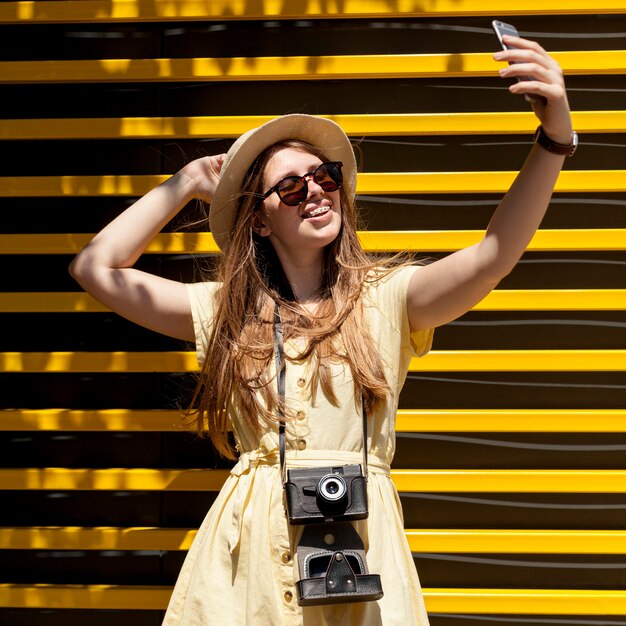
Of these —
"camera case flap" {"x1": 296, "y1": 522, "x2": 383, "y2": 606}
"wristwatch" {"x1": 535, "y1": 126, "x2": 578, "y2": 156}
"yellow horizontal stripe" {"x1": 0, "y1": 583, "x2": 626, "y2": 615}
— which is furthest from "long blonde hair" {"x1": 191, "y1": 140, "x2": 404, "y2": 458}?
"yellow horizontal stripe" {"x1": 0, "y1": 583, "x2": 626, "y2": 615}

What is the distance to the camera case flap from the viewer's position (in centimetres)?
242

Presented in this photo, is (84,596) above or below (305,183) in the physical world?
below

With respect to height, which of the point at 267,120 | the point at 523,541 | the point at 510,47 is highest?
the point at 267,120

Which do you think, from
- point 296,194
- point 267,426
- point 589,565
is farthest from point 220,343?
point 589,565

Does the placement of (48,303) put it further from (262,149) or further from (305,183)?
(305,183)

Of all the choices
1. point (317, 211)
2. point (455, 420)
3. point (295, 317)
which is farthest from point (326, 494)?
point (455, 420)

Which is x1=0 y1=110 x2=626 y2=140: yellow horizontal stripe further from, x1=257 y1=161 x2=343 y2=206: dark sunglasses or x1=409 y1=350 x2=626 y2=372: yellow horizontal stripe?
x1=257 y1=161 x2=343 y2=206: dark sunglasses

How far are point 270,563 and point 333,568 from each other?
7.8 inches

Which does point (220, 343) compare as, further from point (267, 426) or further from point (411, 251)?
point (411, 251)

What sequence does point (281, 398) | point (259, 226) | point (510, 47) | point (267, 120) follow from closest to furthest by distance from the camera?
1. point (510, 47)
2. point (281, 398)
3. point (259, 226)
4. point (267, 120)

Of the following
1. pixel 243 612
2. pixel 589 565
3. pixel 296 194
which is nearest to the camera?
pixel 243 612

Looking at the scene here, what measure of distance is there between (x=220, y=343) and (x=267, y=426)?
0.96ft

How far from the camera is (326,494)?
246 centimetres

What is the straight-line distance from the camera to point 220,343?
2.79m
